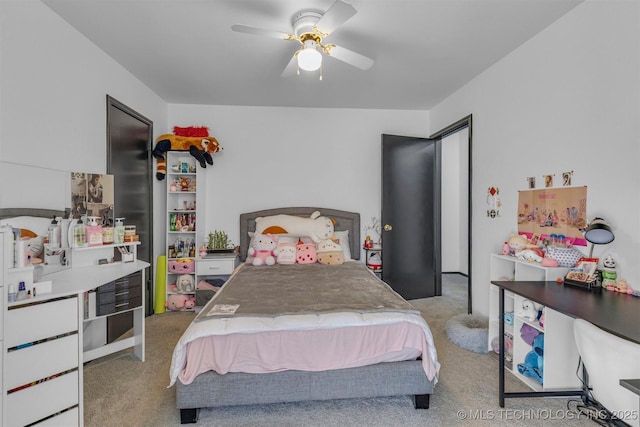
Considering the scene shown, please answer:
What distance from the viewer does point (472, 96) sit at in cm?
347

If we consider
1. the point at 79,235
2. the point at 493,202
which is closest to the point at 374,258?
the point at 493,202

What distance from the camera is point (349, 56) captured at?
2.39m

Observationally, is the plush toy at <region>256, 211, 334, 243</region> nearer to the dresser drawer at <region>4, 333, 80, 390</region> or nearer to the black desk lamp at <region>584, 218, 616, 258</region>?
the dresser drawer at <region>4, 333, 80, 390</region>

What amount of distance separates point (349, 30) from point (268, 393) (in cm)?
Result: 263

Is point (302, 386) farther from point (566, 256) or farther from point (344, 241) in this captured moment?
point (344, 241)

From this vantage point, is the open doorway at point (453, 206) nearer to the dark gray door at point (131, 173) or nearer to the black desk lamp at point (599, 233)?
the black desk lamp at point (599, 233)

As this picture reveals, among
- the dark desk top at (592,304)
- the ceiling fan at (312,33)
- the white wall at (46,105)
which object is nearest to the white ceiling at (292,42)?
the ceiling fan at (312,33)

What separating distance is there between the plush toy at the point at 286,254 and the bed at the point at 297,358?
1.45m

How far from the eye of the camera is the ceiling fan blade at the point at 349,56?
2314mm

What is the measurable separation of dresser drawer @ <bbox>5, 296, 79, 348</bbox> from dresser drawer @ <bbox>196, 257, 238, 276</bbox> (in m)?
2.06

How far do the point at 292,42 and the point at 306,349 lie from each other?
2.35 meters

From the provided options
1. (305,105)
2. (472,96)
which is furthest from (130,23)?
(472,96)

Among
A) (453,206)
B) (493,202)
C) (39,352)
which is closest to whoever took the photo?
(39,352)

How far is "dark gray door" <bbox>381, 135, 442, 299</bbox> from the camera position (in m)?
4.18
